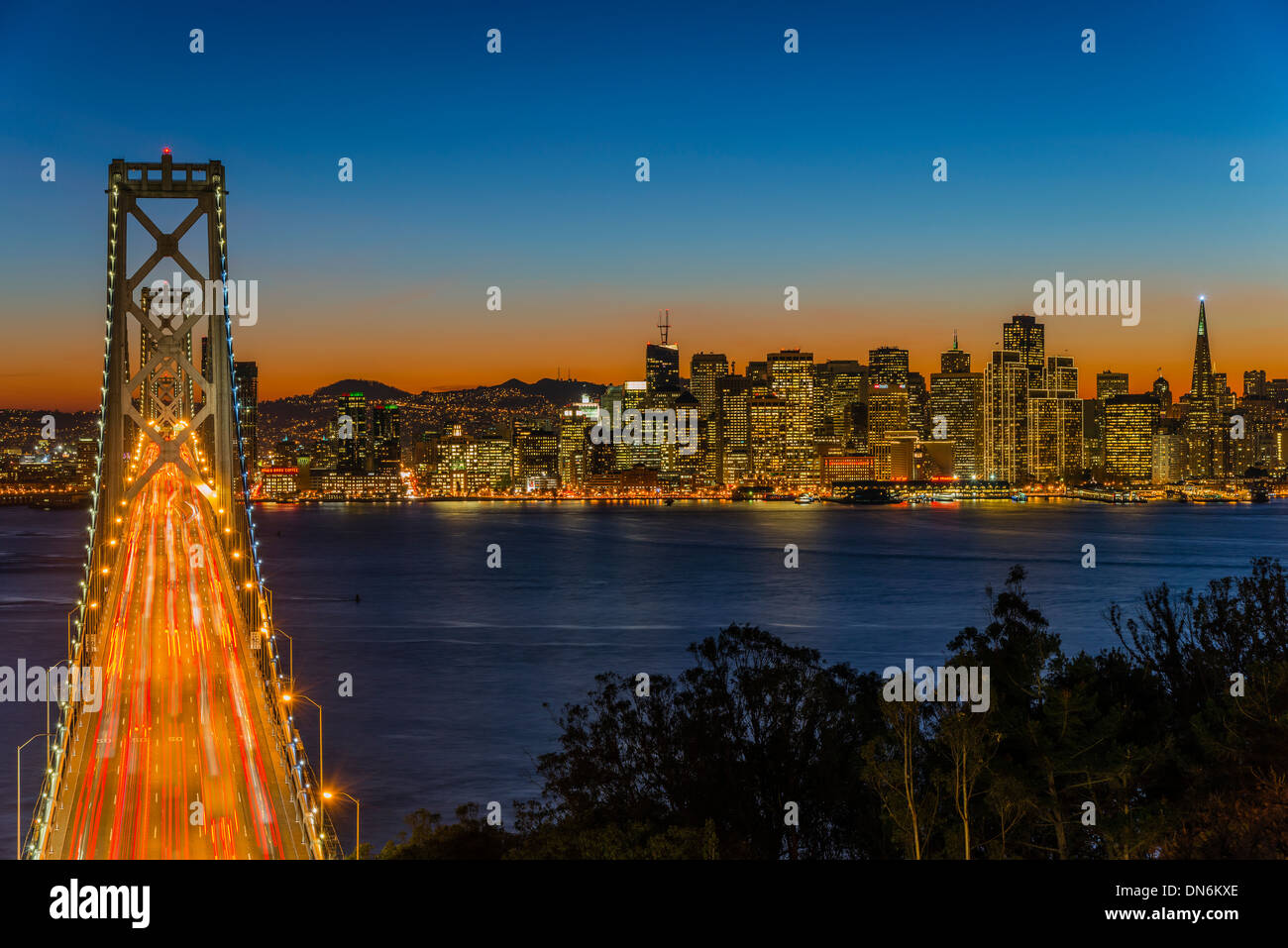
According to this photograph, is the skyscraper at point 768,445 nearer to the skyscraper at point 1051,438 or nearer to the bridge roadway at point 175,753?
the skyscraper at point 1051,438

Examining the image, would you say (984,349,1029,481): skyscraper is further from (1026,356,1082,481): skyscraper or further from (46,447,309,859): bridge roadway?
(46,447,309,859): bridge roadway

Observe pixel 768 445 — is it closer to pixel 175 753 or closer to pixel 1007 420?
pixel 1007 420

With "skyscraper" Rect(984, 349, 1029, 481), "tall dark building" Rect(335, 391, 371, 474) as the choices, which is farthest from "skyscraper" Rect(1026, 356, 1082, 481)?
Answer: "tall dark building" Rect(335, 391, 371, 474)

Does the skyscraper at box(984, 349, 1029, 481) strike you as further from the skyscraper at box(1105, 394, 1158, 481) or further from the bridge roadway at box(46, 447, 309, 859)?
the bridge roadway at box(46, 447, 309, 859)

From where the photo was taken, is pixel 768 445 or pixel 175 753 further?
pixel 768 445

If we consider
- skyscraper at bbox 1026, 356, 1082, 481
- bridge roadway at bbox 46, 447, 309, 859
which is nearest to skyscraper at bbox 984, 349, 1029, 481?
skyscraper at bbox 1026, 356, 1082, 481

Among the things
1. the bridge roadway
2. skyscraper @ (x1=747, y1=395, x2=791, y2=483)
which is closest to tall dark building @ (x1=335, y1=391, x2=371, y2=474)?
skyscraper @ (x1=747, y1=395, x2=791, y2=483)

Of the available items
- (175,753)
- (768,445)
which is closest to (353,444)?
(768,445)

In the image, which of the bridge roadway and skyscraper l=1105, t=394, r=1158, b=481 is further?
skyscraper l=1105, t=394, r=1158, b=481

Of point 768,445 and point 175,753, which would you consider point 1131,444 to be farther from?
point 175,753
